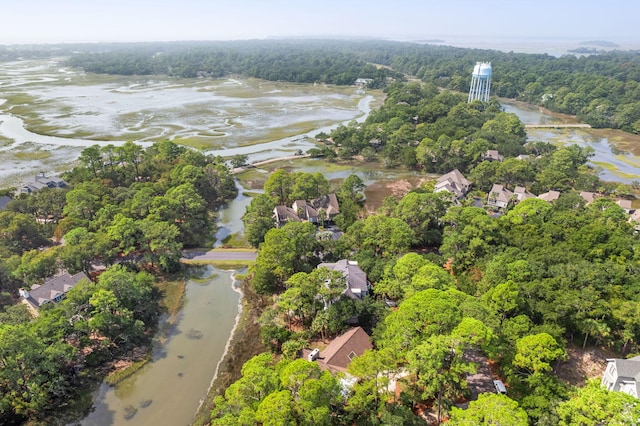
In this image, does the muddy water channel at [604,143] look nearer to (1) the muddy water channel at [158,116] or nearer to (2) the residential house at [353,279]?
(1) the muddy water channel at [158,116]

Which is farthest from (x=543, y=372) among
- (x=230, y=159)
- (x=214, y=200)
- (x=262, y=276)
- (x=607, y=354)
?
(x=230, y=159)

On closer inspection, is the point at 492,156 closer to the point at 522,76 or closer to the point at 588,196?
the point at 588,196

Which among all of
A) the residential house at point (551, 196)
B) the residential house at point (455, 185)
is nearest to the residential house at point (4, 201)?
the residential house at point (455, 185)

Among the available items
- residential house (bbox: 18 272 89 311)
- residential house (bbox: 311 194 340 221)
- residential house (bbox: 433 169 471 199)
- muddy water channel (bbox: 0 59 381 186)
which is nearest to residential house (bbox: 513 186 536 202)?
residential house (bbox: 433 169 471 199)

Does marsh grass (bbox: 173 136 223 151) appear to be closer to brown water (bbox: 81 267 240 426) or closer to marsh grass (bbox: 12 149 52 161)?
marsh grass (bbox: 12 149 52 161)

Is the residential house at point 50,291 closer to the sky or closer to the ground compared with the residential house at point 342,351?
closer to the sky
